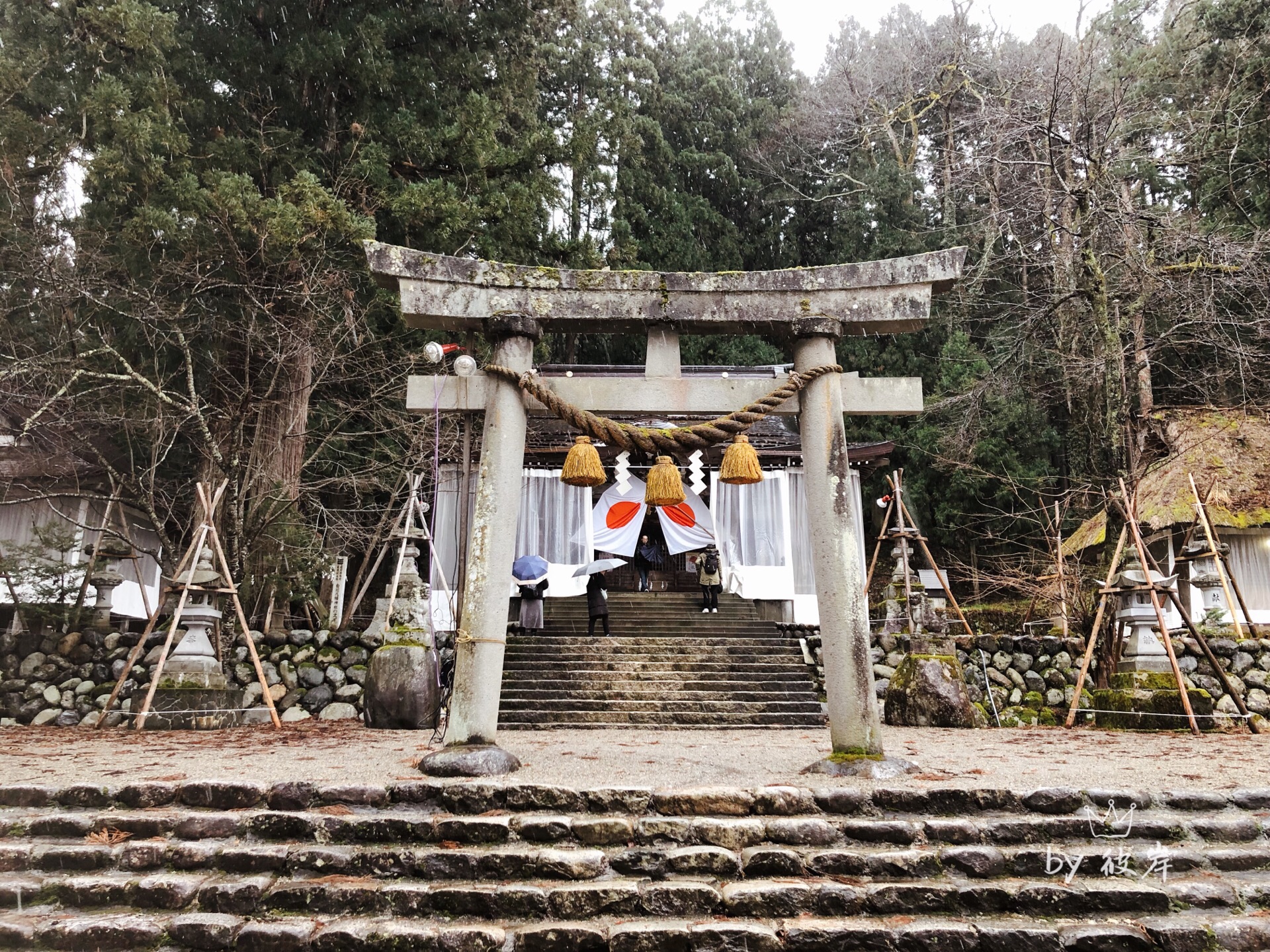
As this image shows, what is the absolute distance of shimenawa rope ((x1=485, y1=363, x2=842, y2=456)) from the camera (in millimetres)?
5512

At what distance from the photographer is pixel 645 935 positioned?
11.3 ft

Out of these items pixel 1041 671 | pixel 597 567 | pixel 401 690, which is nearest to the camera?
pixel 401 690

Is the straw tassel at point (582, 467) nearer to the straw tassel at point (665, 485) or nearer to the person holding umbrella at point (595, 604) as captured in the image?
the straw tassel at point (665, 485)

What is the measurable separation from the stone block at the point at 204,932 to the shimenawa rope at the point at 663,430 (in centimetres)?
332

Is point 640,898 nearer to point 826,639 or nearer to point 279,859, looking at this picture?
point 279,859

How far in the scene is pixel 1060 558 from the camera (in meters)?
10.9

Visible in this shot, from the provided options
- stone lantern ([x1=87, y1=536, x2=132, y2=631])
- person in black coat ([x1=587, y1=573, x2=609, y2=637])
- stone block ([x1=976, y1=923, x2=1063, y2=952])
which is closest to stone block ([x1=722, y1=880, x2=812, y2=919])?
stone block ([x1=976, y1=923, x2=1063, y2=952])

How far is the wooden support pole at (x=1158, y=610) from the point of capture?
8086mm

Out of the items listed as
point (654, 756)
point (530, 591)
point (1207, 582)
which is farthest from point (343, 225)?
point (1207, 582)

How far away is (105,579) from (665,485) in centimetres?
906

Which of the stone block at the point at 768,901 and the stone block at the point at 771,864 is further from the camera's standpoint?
the stone block at the point at 771,864

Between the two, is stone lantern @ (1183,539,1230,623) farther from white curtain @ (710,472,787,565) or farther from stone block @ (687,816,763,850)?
stone block @ (687,816,763,850)

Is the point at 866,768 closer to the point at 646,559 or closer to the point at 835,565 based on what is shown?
the point at 835,565

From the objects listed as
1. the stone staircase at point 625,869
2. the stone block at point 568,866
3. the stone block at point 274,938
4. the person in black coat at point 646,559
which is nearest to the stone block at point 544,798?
the stone staircase at point 625,869
